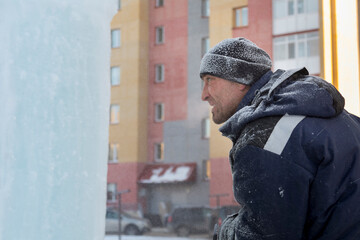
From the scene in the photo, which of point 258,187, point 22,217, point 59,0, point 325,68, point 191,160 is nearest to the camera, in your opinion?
point 258,187

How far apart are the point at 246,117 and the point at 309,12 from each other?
39.8 feet

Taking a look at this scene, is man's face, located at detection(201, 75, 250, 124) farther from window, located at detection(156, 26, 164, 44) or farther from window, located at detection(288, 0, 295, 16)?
window, located at detection(156, 26, 164, 44)

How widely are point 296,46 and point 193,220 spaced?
4.65 meters

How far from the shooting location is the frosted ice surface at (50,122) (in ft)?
4.61

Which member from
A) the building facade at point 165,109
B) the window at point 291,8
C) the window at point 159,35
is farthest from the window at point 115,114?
the window at point 291,8

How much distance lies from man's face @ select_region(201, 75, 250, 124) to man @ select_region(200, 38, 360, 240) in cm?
9

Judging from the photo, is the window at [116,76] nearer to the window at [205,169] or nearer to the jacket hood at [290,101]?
the window at [205,169]

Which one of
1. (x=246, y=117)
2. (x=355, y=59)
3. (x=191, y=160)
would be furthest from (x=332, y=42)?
(x=191, y=160)

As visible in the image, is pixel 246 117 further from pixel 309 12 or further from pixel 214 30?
pixel 214 30

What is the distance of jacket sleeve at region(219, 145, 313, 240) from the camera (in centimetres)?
72

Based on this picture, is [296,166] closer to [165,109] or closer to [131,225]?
[131,225]

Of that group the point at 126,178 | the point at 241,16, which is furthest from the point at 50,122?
the point at 126,178

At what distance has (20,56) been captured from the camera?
1432 mm

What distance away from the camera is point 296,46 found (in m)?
12.0
